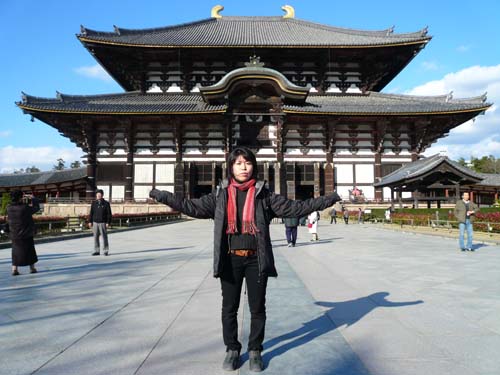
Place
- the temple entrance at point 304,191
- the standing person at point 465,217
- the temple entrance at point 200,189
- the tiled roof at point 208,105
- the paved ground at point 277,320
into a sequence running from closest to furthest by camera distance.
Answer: the paved ground at point 277,320, the standing person at point 465,217, the tiled roof at point 208,105, the temple entrance at point 200,189, the temple entrance at point 304,191

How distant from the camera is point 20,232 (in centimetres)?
632

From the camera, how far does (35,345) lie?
2.98 metres

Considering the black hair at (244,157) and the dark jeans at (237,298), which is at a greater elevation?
the black hair at (244,157)

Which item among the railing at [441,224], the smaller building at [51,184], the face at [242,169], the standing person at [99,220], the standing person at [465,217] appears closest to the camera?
the face at [242,169]

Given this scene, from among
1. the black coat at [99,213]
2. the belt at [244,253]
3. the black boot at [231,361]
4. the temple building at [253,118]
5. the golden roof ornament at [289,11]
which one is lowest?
the black boot at [231,361]

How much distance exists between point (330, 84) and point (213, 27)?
42.9 feet

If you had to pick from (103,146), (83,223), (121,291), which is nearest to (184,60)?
(103,146)

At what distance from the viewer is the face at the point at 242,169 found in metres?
2.76

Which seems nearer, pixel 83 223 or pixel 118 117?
pixel 83 223

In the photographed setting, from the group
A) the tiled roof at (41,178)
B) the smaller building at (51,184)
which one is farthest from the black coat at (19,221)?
the tiled roof at (41,178)

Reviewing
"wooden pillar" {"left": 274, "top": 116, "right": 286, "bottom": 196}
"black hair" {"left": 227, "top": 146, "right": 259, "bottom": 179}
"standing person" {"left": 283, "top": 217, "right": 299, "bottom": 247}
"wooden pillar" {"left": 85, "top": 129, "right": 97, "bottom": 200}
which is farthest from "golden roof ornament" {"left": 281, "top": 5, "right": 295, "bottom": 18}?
"black hair" {"left": 227, "top": 146, "right": 259, "bottom": 179}

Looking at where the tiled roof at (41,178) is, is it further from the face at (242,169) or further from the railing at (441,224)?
the face at (242,169)

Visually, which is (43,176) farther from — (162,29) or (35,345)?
(35,345)

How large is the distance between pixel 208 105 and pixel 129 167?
7.58m
